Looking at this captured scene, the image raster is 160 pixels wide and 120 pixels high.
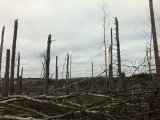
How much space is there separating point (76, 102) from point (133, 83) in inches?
41.9

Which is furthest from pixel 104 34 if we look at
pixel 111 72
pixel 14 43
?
pixel 111 72

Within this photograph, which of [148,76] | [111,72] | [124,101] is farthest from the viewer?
[111,72]

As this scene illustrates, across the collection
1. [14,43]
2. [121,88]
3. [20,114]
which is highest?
[14,43]

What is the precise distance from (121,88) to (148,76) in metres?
0.52

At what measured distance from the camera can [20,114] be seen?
5789 mm

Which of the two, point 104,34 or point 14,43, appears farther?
point 104,34

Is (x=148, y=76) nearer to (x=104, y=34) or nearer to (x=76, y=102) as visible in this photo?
(x=76, y=102)

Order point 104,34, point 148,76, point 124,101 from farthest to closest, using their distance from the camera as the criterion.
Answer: point 104,34
point 148,76
point 124,101

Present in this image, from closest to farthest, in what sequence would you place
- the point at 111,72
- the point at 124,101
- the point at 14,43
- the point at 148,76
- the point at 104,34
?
the point at 124,101
the point at 148,76
the point at 111,72
the point at 14,43
the point at 104,34

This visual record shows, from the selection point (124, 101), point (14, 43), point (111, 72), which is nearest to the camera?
point (124, 101)

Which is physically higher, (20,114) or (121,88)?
(121,88)

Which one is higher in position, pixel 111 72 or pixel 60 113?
pixel 111 72

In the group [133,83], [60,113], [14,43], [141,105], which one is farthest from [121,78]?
[14,43]

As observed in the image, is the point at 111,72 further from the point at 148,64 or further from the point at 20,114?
the point at 20,114
